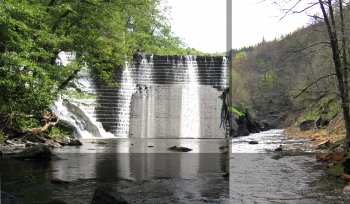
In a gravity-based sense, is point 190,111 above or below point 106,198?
above

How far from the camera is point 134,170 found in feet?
18.0

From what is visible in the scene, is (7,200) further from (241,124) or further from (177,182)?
(241,124)

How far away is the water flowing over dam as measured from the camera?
17984 millimetres

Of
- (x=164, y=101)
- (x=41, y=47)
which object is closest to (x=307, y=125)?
(x=164, y=101)

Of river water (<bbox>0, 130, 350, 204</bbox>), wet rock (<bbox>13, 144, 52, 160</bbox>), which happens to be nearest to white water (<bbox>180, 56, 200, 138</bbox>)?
wet rock (<bbox>13, 144, 52, 160</bbox>)

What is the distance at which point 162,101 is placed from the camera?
18953 mm

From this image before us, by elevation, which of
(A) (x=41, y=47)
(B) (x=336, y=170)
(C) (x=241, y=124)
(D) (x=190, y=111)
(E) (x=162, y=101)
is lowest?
(B) (x=336, y=170)

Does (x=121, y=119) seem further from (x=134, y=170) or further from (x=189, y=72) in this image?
(x=134, y=170)

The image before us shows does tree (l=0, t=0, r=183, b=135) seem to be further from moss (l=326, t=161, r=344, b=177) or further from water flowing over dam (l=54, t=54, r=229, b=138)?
moss (l=326, t=161, r=344, b=177)

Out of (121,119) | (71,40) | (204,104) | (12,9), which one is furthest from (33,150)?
(204,104)

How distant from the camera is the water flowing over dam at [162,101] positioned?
18.0m

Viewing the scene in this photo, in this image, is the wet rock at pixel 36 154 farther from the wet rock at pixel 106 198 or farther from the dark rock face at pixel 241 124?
the dark rock face at pixel 241 124

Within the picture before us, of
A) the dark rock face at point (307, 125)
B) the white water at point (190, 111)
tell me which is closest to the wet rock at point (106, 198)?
the white water at point (190, 111)

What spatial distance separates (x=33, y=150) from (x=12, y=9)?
14.0 ft
